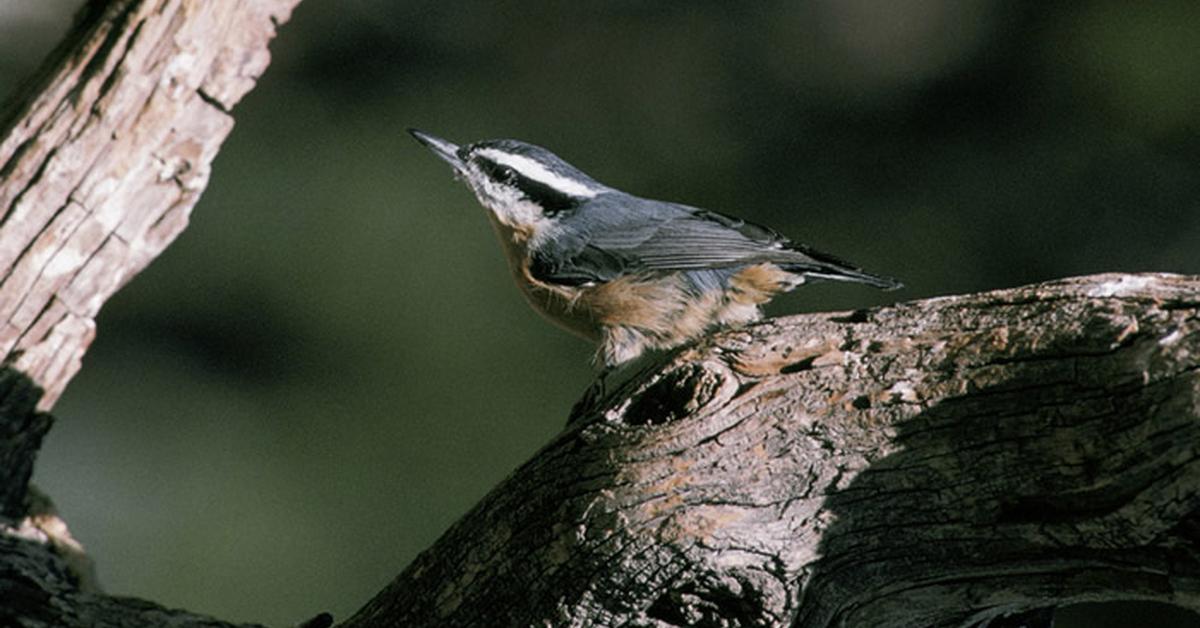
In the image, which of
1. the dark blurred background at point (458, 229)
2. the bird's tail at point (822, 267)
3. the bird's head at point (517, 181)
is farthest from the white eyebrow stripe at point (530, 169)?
the dark blurred background at point (458, 229)

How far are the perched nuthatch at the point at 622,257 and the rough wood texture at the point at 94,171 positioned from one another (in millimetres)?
569

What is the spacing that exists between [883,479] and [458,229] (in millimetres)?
2841

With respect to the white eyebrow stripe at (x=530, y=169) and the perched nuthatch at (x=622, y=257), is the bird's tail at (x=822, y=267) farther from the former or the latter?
the white eyebrow stripe at (x=530, y=169)

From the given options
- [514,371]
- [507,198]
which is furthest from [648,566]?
[514,371]

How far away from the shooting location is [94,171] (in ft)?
10.5

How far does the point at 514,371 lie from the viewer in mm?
4875

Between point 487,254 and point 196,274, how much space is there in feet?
3.42

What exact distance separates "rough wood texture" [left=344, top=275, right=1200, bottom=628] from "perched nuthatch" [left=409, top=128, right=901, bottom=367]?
905mm

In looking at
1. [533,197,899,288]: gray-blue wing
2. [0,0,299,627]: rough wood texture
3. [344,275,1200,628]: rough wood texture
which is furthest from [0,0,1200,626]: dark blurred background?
[344,275,1200,628]: rough wood texture

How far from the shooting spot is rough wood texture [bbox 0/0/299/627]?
3.15 m

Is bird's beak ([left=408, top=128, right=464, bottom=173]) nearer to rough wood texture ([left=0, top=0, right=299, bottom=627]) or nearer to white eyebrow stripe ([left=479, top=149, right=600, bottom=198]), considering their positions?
white eyebrow stripe ([left=479, top=149, right=600, bottom=198])

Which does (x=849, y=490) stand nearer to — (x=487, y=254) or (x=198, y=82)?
(x=198, y=82)

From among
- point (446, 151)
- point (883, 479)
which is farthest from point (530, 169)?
point (883, 479)

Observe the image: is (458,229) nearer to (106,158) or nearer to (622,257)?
(622,257)
